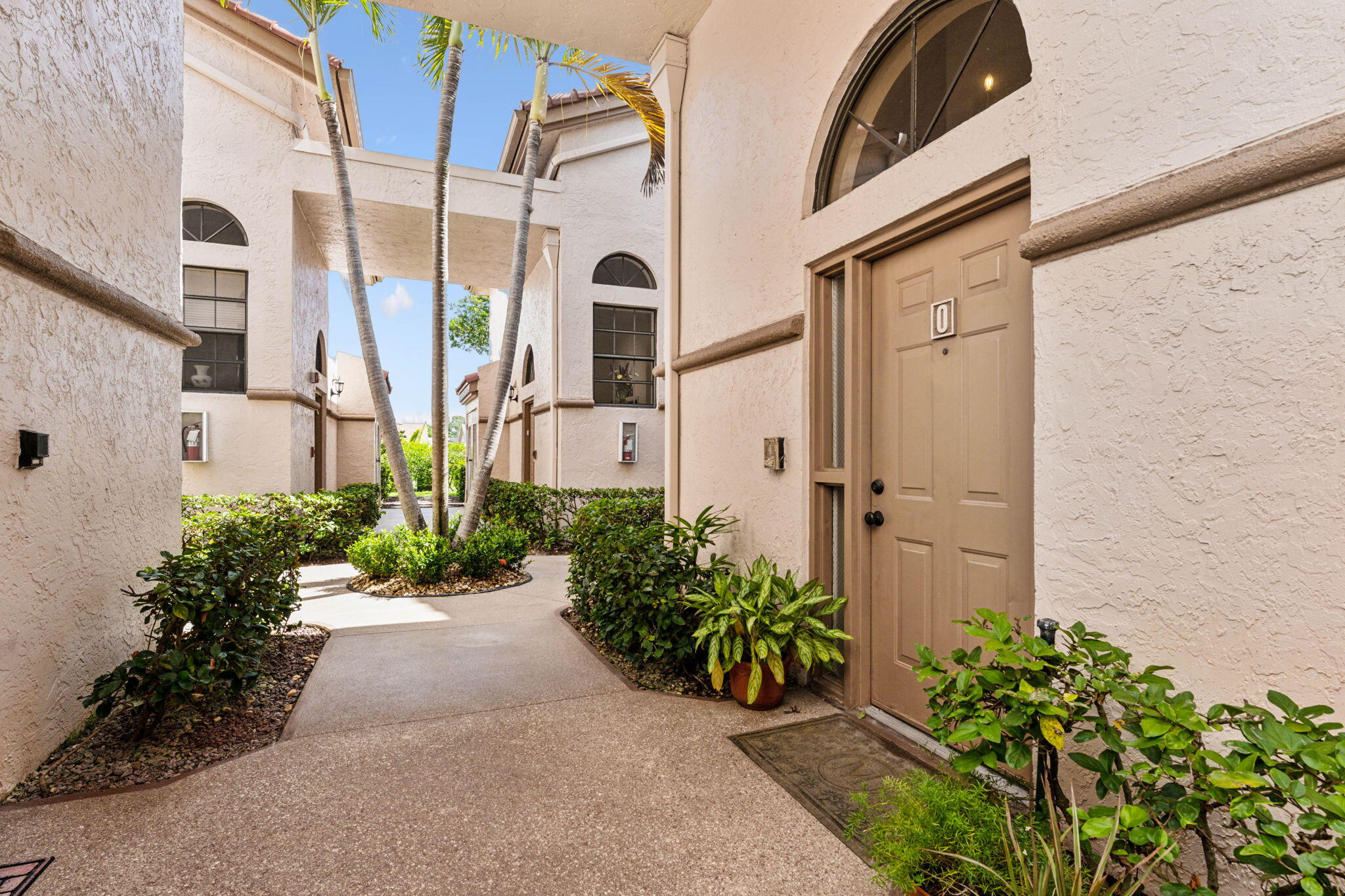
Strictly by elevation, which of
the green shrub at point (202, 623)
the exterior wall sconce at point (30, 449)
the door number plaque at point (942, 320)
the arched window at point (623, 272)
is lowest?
the green shrub at point (202, 623)

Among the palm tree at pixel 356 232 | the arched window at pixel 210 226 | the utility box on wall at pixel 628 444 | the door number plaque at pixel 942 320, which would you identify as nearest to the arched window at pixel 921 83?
the door number plaque at pixel 942 320

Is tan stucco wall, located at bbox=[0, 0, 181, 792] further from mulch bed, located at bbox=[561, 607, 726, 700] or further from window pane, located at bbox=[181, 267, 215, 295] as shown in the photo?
window pane, located at bbox=[181, 267, 215, 295]

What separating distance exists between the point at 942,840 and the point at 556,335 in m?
8.73

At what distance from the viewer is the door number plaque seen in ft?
9.48

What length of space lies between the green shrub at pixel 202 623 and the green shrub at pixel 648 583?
6.62 feet

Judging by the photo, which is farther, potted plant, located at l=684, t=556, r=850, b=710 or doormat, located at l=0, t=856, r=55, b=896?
potted plant, located at l=684, t=556, r=850, b=710

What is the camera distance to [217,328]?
321 inches

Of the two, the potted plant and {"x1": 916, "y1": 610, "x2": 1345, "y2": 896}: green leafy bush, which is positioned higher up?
{"x1": 916, "y1": 610, "x2": 1345, "y2": 896}: green leafy bush

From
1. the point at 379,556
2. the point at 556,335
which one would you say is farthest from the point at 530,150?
the point at 379,556

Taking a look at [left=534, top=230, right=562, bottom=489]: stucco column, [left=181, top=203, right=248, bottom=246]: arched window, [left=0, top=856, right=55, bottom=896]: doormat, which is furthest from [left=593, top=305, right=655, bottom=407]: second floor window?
[left=0, top=856, right=55, bottom=896]: doormat

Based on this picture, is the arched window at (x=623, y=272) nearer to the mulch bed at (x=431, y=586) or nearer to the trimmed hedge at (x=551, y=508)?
the trimmed hedge at (x=551, y=508)

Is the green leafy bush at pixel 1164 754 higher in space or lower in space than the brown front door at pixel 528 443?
lower

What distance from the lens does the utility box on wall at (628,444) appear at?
9742 millimetres

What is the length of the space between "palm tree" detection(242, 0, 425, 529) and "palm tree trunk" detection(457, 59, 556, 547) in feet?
2.12
